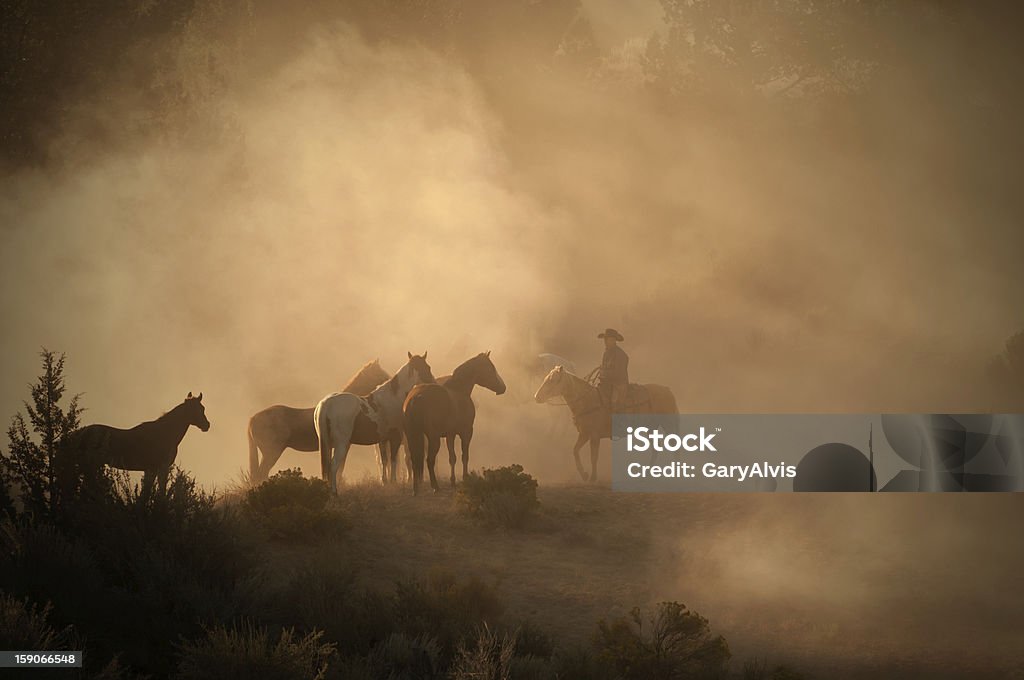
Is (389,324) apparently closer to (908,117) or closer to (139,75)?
(139,75)

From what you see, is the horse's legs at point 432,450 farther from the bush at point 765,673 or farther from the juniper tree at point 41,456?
the bush at point 765,673

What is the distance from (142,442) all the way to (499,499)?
6159 mm

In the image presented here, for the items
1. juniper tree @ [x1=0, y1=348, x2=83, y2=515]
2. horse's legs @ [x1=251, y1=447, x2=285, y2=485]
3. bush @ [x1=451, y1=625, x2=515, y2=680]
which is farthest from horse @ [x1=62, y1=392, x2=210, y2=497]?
bush @ [x1=451, y1=625, x2=515, y2=680]

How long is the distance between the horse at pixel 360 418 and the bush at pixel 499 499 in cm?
207

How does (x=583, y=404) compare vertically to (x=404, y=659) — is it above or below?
above

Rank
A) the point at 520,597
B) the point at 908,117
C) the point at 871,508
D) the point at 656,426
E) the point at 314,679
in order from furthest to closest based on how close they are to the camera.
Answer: the point at 908,117 → the point at 656,426 → the point at 871,508 → the point at 520,597 → the point at 314,679

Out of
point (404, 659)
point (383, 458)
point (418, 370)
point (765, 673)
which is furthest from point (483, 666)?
point (383, 458)

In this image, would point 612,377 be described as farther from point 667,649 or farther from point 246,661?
point 246,661

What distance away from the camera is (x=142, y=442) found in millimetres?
17875

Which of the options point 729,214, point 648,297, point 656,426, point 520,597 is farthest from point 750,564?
point 729,214

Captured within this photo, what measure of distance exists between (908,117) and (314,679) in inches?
2153

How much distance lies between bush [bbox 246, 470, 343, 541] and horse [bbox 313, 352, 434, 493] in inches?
58.2

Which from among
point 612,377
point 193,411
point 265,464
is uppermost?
point 612,377

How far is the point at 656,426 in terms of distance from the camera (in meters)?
25.9
